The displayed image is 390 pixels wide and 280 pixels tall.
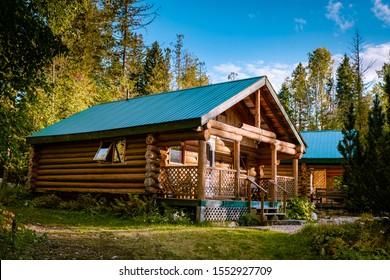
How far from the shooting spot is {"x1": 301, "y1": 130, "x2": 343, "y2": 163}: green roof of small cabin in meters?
27.6

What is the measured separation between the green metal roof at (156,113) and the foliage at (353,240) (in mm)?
5930

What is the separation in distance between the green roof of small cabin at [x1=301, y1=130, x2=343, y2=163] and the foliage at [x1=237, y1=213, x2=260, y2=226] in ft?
42.6

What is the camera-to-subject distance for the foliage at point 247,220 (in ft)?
52.3

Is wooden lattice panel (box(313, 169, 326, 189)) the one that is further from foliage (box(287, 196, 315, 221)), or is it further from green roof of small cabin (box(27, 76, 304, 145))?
foliage (box(287, 196, 315, 221))

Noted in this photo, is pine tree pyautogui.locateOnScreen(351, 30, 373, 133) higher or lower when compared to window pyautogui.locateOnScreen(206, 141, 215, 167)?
higher

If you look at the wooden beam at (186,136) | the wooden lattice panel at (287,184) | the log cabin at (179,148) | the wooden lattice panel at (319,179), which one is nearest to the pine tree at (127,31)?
the log cabin at (179,148)

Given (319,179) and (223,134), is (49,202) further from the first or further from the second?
(319,179)

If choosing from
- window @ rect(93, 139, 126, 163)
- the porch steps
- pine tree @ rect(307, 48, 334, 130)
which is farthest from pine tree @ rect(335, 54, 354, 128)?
window @ rect(93, 139, 126, 163)

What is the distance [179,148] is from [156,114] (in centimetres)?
313

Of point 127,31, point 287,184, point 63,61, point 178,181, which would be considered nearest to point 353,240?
point 178,181

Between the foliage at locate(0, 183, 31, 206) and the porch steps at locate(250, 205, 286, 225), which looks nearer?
the porch steps at locate(250, 205, 286, 225)

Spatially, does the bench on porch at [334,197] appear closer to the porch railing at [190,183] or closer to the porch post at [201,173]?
the porch railing at [190,183]

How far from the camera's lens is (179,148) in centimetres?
1980
